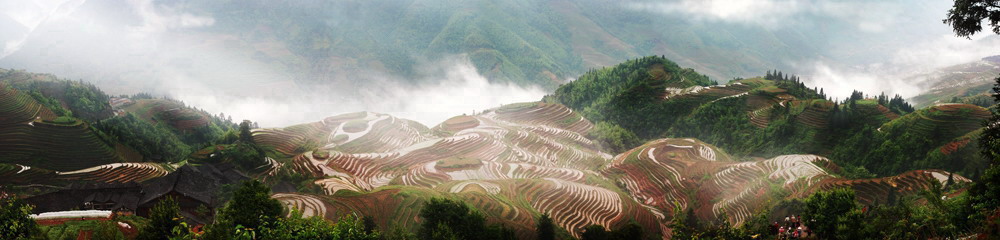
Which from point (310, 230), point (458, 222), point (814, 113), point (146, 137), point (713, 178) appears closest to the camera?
point (310, 230)

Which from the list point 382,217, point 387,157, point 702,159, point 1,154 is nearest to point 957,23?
point 382,217

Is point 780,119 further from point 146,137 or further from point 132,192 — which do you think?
point 146,137

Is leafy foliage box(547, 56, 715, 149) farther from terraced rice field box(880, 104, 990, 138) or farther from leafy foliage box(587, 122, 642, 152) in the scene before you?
terraced rice field box(880, 104, 990, 138)

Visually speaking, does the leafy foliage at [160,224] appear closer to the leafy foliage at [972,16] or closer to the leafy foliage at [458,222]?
the leafy foliage at [458,222]

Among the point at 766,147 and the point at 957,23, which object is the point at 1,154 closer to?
the point at 957,23

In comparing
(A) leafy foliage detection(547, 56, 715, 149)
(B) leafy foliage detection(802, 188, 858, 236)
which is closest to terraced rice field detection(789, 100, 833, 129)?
(A) leafy foliage detection(547, 56, 715, 149)

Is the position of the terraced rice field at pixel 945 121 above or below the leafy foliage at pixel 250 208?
above

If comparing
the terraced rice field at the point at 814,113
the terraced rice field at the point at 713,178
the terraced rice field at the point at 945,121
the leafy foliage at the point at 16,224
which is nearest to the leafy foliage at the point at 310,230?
the leafy foliage at the point at 16,224

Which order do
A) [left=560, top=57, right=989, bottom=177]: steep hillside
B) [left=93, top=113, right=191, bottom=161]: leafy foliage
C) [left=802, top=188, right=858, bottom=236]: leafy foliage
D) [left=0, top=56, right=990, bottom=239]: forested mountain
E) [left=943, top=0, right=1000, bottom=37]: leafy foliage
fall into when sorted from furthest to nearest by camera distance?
[left=93, top=113, right=191, bottom=161]: leafy foliage
[left=560, top=57, right=989, bottom=177]: steep hillside
[left=0, top=56, right=990, bottom=239]: forested mountain
[left=802, top=188, right=858, bottom=236]: leafy foliage
[left=943, top=0, right=1000, bottom=37]: leafy foliage

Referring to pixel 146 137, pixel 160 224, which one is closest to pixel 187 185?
pixel 160 224

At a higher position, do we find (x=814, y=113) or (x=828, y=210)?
(x=814, y=113)

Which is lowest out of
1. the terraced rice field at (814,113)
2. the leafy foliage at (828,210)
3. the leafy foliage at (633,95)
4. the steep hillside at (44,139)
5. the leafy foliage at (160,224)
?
the leafy foliage at (160,224)
